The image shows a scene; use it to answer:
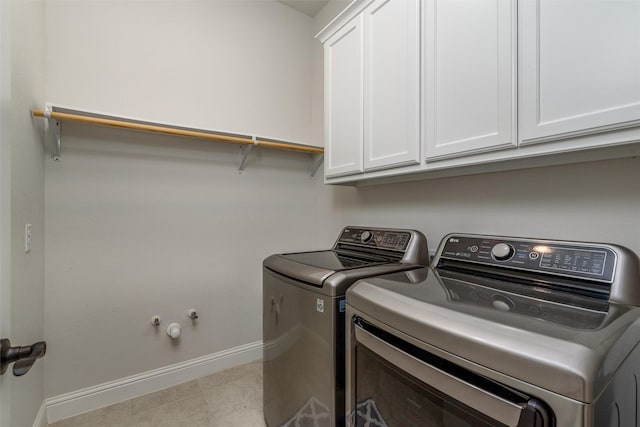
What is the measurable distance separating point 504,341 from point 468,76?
0.99 metres

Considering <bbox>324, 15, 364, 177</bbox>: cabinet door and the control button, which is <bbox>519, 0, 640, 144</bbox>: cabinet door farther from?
<bbox>324, 15, 364, 177</bbox>: cabinet door

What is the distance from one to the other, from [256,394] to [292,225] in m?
1.26

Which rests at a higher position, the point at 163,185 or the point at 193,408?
the point at 163,185

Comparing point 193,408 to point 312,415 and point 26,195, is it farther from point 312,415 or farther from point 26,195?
point 26,195

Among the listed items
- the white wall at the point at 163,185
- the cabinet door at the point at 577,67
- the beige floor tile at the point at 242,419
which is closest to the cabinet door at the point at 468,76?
the cabinet door at the point at 577,67

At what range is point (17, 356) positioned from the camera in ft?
1.81

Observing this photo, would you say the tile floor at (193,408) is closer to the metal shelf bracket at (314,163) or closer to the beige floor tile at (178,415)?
the beige floor tile at (178,415)

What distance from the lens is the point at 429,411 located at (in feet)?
2.35

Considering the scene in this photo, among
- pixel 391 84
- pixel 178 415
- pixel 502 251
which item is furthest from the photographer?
pixel 178 415

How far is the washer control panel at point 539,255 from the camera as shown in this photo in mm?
852

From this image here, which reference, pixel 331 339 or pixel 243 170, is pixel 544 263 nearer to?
pixel 331 339

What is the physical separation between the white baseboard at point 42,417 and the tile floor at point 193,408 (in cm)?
5

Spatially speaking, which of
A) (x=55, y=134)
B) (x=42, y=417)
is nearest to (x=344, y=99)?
(x=55, y=134)

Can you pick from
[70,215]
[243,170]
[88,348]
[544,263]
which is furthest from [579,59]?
[88,348]
